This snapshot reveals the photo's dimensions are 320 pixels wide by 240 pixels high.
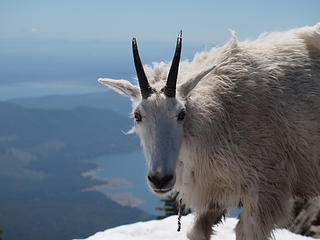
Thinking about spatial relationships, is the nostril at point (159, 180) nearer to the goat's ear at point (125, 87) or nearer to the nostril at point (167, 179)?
the nostril at point (167, 179)

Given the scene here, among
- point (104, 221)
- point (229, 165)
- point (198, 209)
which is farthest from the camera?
point (104, 221)

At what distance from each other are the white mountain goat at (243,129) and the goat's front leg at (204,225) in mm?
701

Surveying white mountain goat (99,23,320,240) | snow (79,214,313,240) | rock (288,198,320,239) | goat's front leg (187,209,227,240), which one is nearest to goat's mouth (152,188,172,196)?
white mountain goat (99,23,320,240)

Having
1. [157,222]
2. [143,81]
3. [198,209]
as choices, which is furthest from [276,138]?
[157,222]

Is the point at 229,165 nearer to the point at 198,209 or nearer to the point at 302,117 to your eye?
the point at 198,209

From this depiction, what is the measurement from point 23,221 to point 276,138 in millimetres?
181403

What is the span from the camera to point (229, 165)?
482 centimetres

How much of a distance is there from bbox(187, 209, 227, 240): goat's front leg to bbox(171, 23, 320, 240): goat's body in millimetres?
595

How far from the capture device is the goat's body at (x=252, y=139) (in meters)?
4.82

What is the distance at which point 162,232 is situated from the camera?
774 centimetres

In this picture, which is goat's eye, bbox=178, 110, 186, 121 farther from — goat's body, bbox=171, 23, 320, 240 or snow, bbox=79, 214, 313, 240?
snow, bbox=79, 214, 313, 240

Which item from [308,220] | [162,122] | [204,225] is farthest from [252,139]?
[308,220]

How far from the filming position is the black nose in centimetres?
404

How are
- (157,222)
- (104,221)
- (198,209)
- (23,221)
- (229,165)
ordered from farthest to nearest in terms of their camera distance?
(104,221) < (23,221) < (157,222) < (198,209) < (229,165)
